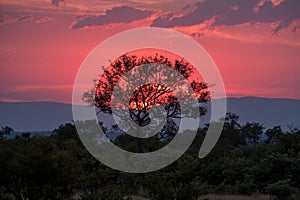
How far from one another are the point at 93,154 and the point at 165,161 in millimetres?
3755

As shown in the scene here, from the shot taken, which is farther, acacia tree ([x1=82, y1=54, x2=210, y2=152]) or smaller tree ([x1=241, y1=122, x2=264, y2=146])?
smaller tree ([x1=241, y1=122, x2=264, y2=146])

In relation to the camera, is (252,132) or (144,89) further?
(252,132)

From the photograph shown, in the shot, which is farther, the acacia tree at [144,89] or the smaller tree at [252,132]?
the smaller tree at [252,132]

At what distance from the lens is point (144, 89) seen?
1417 inches

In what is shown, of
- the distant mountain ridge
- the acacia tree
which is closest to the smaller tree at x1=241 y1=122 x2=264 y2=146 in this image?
the distant mountain ridge

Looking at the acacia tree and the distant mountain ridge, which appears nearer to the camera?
the acacia tree

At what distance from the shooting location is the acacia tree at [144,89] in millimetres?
35594

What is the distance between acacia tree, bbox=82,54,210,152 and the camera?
3559 centimetres

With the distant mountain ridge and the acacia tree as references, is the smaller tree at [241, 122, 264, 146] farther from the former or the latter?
the acacia tree

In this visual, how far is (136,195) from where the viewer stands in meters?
23.8

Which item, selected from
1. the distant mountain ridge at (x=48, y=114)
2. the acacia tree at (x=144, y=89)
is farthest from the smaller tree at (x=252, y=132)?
the acacia tree at (x=144, y=89)

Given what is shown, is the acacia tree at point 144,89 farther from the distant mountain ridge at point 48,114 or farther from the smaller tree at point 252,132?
the smaller tree at point 252,132

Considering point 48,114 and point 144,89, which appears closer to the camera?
point 144,89

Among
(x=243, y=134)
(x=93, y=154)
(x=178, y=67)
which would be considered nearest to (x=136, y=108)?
(x=178, y=67)
